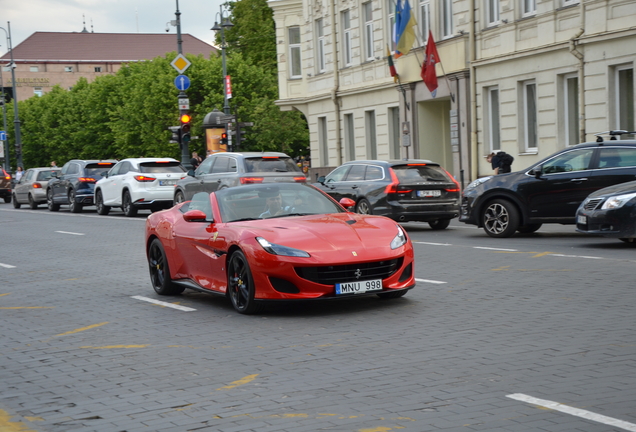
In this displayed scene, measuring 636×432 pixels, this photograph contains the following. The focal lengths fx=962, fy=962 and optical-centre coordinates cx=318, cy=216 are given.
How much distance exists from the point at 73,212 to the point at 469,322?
2661 cm

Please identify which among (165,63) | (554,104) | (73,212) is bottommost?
(73,212)

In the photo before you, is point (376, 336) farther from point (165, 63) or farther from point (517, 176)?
point (165, 63)

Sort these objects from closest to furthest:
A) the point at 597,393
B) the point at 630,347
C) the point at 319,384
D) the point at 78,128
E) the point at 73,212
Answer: the point at 597,393
the point at 319,384
the point at 630,347
the point at 73,212
the point at 78,128

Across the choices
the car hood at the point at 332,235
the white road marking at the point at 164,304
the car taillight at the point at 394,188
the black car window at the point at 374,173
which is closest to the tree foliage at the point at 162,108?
the black car window at the point at 374,173

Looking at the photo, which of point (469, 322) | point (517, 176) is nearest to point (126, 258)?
point (517, 176)

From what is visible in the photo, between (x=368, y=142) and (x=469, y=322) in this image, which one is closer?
(x=469, y=322)

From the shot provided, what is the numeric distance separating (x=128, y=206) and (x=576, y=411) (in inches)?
973

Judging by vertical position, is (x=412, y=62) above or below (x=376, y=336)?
above

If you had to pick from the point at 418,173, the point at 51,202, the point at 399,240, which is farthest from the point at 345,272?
the point at 51,202

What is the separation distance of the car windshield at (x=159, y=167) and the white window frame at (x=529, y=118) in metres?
10.3

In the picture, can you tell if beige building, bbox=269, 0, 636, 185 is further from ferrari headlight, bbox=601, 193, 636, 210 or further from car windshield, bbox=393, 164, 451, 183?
ferrari headlight, bbox=601, 193, 636, 210

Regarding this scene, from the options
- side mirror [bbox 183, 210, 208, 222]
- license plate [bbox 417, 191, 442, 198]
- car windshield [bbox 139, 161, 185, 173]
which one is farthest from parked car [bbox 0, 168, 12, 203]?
side mirror [bbox 183, 210, 208, 222]

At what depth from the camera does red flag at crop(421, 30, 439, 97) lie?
104 ft

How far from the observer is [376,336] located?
7.63 m
